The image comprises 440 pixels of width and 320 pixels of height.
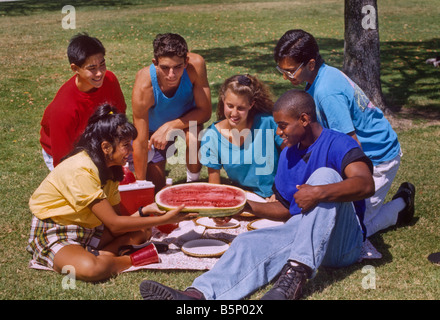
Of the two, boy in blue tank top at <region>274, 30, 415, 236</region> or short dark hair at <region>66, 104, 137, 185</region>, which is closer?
short dark hair at <region>66, 104, 137, 185</region>

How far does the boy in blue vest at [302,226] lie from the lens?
12.7 ft

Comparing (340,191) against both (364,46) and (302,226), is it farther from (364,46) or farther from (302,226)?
(364,46)

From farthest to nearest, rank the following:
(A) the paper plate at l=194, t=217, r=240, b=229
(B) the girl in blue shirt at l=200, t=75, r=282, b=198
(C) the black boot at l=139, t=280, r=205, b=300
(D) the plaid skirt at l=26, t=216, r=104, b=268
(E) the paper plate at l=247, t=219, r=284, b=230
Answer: (B) the girl in blue shirt at l=200, t=75, r=282, b=198, (A) the paper plate at l=194, t=217, r=240, b=229, (E) the paper plate at l=247, t=219, r=284, b=230, (D) the plaid skirt at l=26, t=216, r=104, b=268, (C) the black boot at l=139, t=280, r=205, b=300

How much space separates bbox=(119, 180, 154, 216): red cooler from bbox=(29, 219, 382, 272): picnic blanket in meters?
0.31

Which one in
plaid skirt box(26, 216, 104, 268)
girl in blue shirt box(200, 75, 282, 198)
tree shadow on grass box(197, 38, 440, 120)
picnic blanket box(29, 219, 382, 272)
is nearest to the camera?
plaid skirt box(26, 216, 104, 268)

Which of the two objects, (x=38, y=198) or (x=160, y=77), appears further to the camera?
(x=160, y=77)

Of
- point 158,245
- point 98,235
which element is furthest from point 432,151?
point 98,235

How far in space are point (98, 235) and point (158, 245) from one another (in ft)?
1.82

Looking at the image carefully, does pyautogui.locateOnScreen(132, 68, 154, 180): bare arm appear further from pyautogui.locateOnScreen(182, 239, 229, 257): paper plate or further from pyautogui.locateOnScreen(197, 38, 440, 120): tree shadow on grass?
pyautogui.locateOnScreen(197, 38, 440, 120): tree shadow on grass

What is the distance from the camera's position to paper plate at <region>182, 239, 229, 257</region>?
15.8 feet

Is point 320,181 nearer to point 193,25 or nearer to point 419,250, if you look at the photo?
point 419,250

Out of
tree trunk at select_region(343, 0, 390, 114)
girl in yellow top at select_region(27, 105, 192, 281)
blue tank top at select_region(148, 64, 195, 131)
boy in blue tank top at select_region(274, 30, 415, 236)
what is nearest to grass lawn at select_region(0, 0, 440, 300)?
girl in yellow top at select_region(27, 105, 192, 281)
